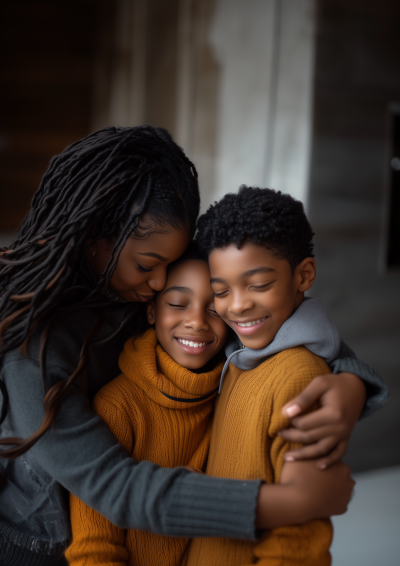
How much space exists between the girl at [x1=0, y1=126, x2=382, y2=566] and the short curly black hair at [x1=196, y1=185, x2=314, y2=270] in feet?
0.34

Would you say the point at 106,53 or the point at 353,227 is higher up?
the point at 106,53

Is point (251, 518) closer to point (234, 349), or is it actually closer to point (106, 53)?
point (234, 349)

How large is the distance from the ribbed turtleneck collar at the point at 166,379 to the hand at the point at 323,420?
10.1 inches

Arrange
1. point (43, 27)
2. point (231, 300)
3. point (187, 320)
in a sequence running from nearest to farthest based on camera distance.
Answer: point (231, 300), point (187, 320), point (43, 27)

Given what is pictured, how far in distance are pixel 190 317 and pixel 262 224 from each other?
272 millimetres

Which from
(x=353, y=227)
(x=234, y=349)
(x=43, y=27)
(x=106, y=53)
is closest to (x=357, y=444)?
(x=353, y=227)

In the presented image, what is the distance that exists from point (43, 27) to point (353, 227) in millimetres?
2178

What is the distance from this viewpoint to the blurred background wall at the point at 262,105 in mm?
2350

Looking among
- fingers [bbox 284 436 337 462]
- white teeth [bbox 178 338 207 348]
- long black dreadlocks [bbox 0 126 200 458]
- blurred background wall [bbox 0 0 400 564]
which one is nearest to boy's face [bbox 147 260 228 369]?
white teeth [bbox 178 338 207 348]

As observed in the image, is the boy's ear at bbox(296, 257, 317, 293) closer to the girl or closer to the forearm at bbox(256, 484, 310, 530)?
the girl

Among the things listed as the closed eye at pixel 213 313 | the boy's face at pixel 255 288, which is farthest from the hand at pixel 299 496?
the closed eye at pixel 213 313

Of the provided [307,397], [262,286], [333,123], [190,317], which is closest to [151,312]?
[190,317]

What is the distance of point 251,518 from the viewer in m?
0.76

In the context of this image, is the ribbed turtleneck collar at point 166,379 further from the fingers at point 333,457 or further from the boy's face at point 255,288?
the fingers at point 333,457
